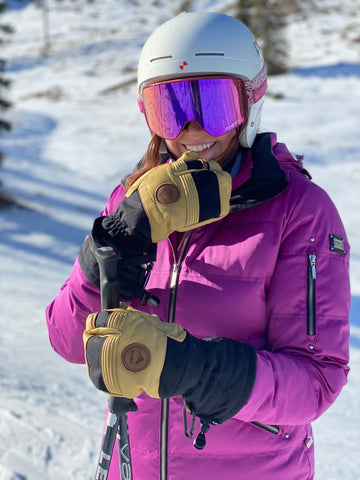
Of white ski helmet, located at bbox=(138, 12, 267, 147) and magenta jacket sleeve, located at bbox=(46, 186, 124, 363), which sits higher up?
white ski helmet, located at bbox=(138, 12, 267, 147)

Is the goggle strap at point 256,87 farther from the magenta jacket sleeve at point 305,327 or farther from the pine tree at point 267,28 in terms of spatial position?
the pine tree at point 267,28

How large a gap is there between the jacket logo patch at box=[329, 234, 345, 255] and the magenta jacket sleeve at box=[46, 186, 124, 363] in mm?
688

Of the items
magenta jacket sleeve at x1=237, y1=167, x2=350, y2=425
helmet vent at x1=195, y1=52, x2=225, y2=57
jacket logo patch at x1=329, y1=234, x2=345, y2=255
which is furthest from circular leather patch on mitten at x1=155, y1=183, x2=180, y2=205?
helmet vent at x1=195, y1=52, x2=225, y2=57

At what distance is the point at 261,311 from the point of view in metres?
1.51

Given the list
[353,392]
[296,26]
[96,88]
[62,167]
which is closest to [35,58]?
[96,88]

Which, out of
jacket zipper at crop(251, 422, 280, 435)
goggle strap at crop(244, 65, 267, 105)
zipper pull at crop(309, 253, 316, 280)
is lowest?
jacket zipper at crop(251, 422, 280, 435)

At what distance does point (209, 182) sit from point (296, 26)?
37088 mm

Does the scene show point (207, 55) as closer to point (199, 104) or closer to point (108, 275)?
point (199, 104)

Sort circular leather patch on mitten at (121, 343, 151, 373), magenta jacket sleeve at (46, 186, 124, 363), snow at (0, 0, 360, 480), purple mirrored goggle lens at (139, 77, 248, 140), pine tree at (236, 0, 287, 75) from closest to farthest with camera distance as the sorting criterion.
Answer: circular leather patch on mitten at (121, 343, 151, 373) → magenta jacket sleeve at (46, 186, 124, 363) → purple mirrored goggle lens at (139, 77, 248, 140) → snow at (0, 0, 360, 480) → pine tree at (236, 0, 287, 75)

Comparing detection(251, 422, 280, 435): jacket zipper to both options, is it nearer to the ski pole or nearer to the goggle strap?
the ski pole

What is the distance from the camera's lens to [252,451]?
1.54 m

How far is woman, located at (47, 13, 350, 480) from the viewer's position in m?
1.34

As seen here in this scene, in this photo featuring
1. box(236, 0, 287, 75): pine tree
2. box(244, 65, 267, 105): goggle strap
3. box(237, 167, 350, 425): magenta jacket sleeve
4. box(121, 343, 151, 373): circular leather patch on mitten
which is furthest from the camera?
box(236, 0, 287, 75): pine tree

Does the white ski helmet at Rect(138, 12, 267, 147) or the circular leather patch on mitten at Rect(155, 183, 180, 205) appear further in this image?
the white ski helmet at Rect(138, 12, 267, 147)
